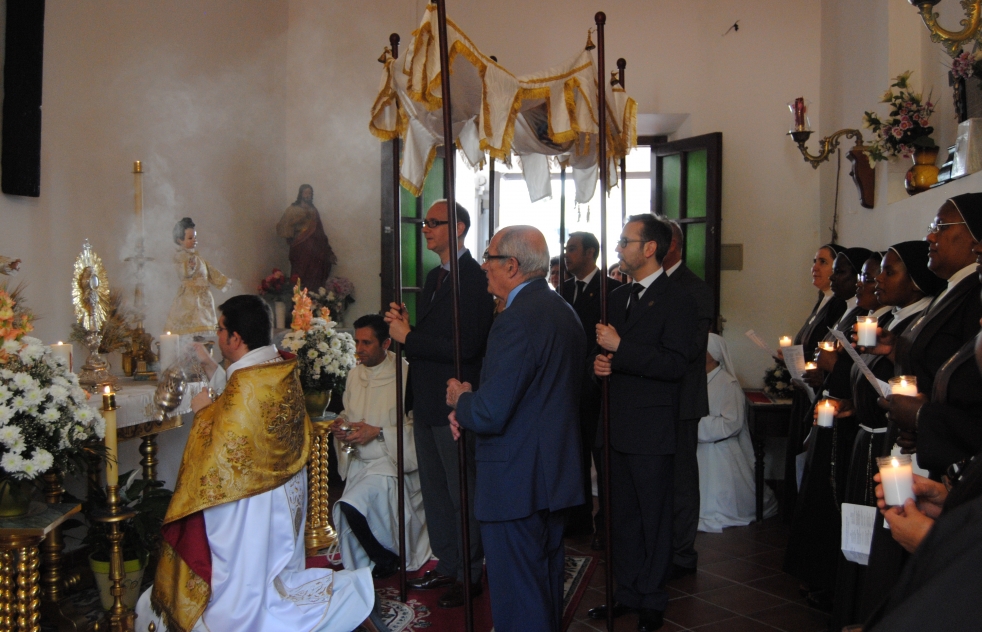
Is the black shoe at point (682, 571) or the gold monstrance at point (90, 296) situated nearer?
the black shoe at point (682, 571)

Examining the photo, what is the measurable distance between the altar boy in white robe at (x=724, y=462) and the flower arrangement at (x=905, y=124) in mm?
1978

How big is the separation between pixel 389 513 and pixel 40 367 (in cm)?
209

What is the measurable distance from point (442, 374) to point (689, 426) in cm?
146

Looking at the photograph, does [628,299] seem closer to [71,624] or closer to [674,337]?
[674,337]

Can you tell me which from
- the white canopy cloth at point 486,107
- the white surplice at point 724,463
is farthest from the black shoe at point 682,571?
the white canopy cloth at point 486,107

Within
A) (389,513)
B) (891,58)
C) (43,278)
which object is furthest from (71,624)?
(891,58)

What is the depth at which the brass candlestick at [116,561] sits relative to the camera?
3723mm

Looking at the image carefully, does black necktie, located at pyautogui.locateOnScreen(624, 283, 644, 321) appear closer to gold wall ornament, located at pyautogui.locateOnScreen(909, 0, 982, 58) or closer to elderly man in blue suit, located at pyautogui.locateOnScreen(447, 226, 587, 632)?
elderly man in blue suit, located at pyautogui.locateOnScreen(447, 226, 587, 632)

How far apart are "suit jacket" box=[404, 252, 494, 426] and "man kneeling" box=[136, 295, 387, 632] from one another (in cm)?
85

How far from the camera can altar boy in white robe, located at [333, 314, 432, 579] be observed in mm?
4809

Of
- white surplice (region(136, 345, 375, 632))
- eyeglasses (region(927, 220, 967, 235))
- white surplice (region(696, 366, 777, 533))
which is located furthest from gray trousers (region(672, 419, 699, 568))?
white surplice (region(136, 345, 375, 632))

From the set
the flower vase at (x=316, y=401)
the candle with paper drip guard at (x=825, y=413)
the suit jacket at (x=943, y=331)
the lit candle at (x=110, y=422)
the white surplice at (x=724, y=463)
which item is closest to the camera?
the suit jacket at (x=943, y=331)

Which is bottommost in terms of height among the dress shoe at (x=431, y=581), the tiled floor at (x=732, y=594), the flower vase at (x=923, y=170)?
the tiled floor at (x=732, y=594)

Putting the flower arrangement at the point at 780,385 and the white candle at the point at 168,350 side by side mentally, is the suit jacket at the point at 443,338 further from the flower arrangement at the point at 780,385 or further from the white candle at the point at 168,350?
the flower arrangement at the point at 780,385
